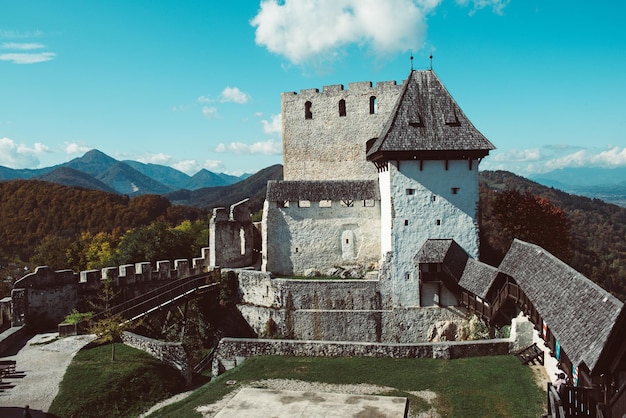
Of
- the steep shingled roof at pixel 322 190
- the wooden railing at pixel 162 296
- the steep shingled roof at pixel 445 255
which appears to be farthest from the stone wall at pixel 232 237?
the steep shingled roof at pixel 445 255

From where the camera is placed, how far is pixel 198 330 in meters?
24.5

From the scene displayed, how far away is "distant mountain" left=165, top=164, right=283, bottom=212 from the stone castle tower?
3285 inches

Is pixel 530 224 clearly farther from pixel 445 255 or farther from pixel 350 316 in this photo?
pixel 350 316

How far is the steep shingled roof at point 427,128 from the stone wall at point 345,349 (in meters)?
8.24

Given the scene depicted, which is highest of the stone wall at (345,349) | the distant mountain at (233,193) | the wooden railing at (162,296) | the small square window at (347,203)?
the distant mountain at (233,193)

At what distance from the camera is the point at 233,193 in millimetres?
155875

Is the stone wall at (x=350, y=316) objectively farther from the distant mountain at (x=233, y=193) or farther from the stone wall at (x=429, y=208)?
the distant mountain at (x=233, y=193)

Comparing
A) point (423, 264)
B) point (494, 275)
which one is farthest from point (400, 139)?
point (494, 275)

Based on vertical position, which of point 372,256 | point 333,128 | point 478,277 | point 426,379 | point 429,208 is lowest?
point 426,379

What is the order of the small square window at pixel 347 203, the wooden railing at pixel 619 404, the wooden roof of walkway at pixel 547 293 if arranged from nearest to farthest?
the wooden railing at pixel 619 404 < the wooden roof of walkway at pixel 547 293 < the small square window at pixel 347 203

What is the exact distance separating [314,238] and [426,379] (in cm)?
1165

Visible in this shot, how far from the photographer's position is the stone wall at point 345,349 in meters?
17.3

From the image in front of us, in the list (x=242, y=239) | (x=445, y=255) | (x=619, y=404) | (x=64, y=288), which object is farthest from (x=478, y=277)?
(x=64, y=288)

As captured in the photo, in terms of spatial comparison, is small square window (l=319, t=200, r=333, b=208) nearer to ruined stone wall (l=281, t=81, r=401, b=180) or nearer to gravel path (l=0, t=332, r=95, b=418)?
ruined stone wall (l=281, t=81, r=401, b=180)
